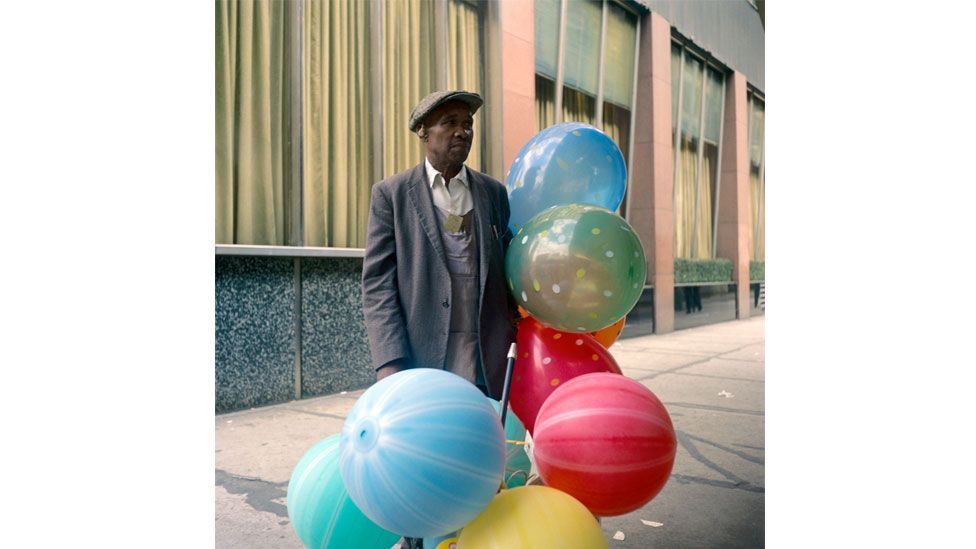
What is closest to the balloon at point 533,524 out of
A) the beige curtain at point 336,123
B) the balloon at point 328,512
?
the balloon at point 328,512

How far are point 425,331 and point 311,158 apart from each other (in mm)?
3457

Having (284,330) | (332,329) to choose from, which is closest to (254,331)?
→ (284,330)

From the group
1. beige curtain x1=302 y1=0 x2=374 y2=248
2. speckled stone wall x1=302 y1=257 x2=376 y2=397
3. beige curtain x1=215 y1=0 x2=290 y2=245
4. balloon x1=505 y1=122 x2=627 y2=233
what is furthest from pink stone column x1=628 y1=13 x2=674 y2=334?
balloon x1=505 y1=122 x2=627 y2=233

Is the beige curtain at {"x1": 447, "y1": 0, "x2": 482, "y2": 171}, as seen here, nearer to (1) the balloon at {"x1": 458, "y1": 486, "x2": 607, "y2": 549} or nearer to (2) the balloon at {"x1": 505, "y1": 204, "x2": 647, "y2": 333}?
(2) the balloon at {"x1": 505, "y1": 204, "x2": 647, "y2": 333}

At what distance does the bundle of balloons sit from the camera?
5.54 ft

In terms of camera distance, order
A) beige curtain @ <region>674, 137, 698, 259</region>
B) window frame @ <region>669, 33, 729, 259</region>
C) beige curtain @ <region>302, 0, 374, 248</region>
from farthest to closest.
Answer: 1. beige curtain @ <region>674, 137, 698, 259</region>
2. window frame @ <region>669, 33, 729, 259</region>
3. beige curtain @ <region>302, 0, 374, 248</region>

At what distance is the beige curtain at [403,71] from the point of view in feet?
19.7

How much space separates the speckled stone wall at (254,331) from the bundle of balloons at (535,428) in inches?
104

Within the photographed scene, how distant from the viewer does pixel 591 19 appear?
858 cm

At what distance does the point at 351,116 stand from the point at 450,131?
3.75 meters

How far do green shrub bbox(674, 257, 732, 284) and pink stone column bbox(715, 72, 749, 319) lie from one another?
179 mm

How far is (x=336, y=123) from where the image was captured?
555 cm

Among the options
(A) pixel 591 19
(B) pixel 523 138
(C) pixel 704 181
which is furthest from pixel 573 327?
(C) pixel 704 181
